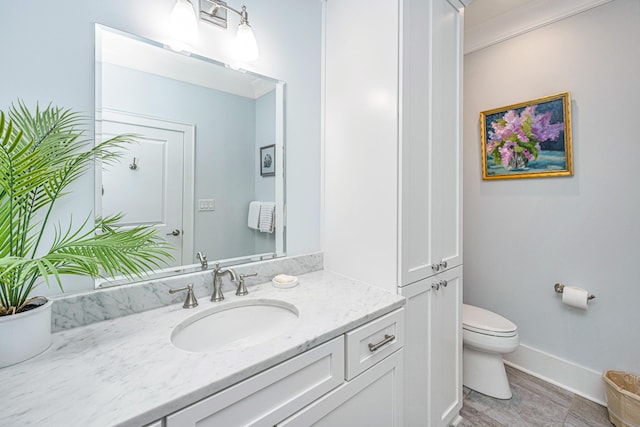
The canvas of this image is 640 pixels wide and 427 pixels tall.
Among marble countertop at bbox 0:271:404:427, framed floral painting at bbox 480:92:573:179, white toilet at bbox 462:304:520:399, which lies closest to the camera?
marble countertop at bbox 0:271:404:427

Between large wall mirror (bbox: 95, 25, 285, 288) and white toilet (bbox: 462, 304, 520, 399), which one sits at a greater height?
large wall mirror (bbox: 95, 25, 285, 288)

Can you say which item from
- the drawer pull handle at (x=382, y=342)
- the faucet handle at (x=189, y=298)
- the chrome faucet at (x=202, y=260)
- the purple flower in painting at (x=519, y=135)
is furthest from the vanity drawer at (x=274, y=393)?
the purple flower in painting at (x=519, y=135)

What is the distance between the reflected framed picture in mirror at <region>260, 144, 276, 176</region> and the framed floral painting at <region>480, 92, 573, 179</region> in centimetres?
173

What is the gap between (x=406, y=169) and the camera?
115 centimetres

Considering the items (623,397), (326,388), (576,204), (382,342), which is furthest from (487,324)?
(326,388)

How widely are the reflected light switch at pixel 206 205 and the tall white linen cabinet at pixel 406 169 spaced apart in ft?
1.87

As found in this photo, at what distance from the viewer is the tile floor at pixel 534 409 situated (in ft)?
5.01

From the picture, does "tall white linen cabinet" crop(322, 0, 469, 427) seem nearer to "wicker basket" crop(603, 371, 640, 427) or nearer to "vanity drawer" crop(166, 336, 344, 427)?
"vanity drawer" crop(166, 336, 344, 427)

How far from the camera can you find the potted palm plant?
2.05 ft

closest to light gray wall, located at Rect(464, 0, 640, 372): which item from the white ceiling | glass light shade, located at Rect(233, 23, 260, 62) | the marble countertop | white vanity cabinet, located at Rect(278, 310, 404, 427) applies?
the white ceiling

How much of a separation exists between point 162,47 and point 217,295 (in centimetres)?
95

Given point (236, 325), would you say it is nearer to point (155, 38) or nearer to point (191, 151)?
point (191, 151)

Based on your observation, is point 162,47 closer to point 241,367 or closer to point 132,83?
point 132,83

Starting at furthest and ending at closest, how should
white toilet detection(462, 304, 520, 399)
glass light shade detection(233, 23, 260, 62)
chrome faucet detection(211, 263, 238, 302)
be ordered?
white toilet detection(462, 304, 520, 399), glass light shade detection(233, 23, 260, 62), chrome faucet detection(211, 263, 238, 302)
